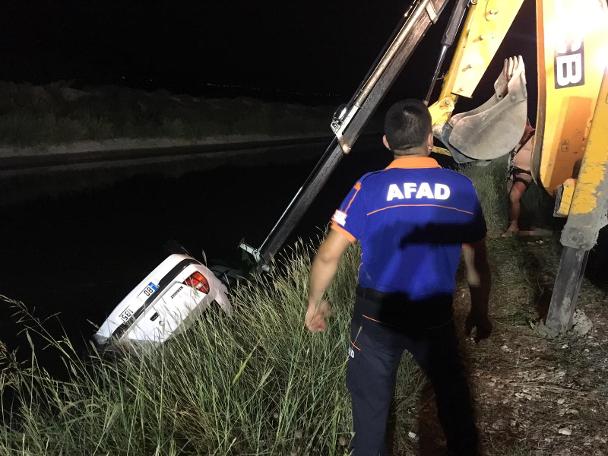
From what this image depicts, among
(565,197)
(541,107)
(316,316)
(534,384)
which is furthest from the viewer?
(541,107)

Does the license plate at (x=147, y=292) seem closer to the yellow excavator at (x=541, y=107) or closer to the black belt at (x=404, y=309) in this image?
the yellow excavator at (x=541, y=107)

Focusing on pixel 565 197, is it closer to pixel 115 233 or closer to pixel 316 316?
pixel 316 316

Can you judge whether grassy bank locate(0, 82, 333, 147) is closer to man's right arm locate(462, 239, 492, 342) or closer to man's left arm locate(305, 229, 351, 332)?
man's left arm locate(305, 229, 351, 332)

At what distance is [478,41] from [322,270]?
9.34 feet

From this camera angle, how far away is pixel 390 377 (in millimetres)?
2307

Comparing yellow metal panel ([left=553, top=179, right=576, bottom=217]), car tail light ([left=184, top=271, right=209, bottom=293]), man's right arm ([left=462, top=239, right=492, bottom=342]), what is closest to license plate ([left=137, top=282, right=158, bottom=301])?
car tail light ([left=184, top=271, right=209, bottom=293])

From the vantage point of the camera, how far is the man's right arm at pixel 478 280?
7.95 feet

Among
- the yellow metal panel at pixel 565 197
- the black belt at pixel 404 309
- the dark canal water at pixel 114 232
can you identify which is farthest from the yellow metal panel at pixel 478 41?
the dark canal water at pixel 114 232

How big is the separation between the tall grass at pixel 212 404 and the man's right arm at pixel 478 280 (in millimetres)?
761

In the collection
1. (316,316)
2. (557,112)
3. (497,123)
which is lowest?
(316,316)

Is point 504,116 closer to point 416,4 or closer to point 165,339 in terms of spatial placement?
point 416,4

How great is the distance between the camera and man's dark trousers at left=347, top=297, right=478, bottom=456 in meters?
2.28

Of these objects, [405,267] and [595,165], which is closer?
[405,267]

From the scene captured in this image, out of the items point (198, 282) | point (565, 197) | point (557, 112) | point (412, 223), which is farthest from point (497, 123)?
point (198, 282)
